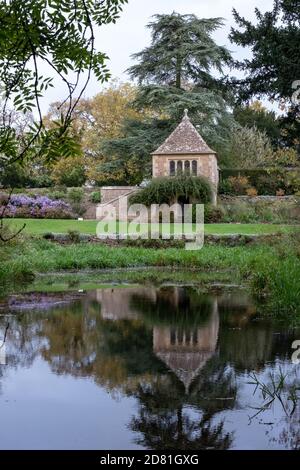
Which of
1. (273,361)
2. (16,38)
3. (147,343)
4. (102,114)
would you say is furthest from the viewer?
(102,114)

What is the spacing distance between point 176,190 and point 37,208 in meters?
6.43

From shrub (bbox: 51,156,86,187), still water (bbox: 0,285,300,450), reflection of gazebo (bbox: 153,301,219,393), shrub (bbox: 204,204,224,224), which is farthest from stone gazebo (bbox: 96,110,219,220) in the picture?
reflection of gazebo (bbox: 153,301,219,393)

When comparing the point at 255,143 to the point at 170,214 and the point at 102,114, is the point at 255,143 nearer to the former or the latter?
the point at 102,114

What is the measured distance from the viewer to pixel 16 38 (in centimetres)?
337

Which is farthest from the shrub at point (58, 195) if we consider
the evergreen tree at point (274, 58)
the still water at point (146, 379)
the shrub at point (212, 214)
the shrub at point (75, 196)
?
the still water at point (146, 379)

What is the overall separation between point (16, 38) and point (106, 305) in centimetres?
700

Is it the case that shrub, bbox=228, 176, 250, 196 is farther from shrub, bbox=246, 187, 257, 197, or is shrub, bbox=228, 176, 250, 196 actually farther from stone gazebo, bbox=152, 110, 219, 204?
stone gazebo, bbox=152, 110, 219, 204

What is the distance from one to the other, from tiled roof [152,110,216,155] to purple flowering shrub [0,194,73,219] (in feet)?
17.9

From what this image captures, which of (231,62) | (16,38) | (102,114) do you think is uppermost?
(102,114)

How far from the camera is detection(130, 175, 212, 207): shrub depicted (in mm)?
26469
